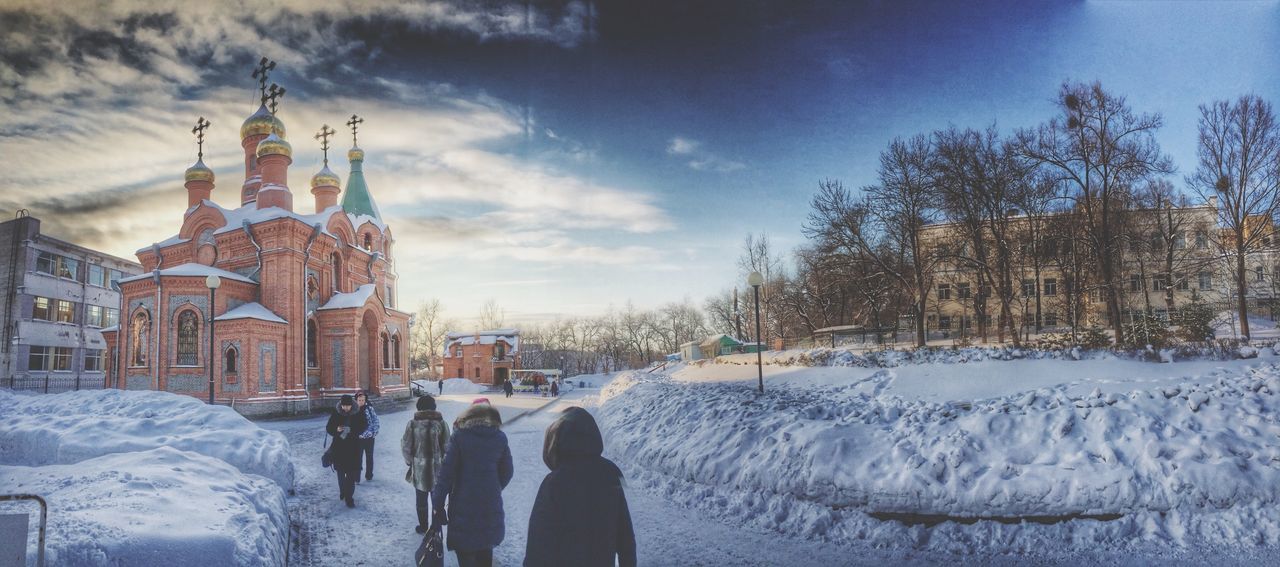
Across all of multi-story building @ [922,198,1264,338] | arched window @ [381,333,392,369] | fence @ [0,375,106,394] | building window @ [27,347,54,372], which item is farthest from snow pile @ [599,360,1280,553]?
building window @ [27,347,54,372]

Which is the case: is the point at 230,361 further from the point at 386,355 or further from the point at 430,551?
the point at 430,551

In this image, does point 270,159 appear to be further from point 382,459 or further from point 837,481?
point 837,481

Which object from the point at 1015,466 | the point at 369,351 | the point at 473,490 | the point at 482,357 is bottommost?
the point at 482,357

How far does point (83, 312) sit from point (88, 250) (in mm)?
4095

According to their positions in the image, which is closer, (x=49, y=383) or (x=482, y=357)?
(x=49, y=383)

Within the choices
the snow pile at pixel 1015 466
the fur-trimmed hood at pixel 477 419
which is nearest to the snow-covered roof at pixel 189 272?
the snow pile at pixel 1015 466

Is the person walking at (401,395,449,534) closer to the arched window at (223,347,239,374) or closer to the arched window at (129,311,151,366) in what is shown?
the arched window at (223,347,239,374)

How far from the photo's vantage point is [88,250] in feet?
127

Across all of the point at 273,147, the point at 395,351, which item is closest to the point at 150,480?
the point at 273,147

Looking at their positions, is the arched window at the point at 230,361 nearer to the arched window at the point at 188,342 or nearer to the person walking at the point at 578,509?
the arched window at the point at 188,342

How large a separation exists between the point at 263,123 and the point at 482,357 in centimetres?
3135

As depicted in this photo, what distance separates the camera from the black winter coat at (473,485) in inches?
176

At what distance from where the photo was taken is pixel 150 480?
5.62 m

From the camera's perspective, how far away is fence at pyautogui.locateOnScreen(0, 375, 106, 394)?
31.5 metres
